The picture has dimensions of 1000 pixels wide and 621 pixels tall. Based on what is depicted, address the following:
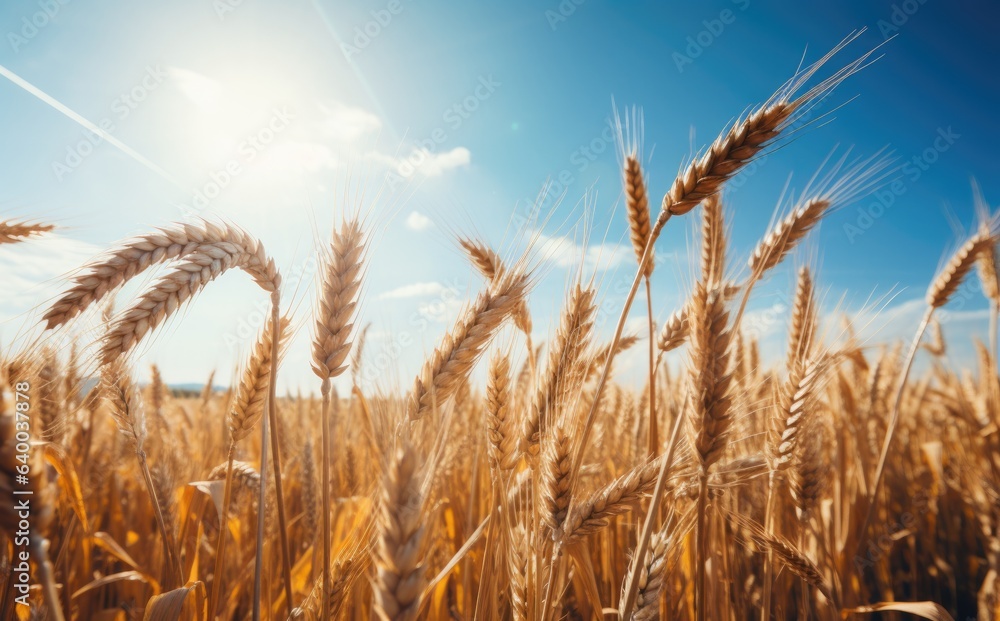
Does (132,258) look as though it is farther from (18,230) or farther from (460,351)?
(18,230)

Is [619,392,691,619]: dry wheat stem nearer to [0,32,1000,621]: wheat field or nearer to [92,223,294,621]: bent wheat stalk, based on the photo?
[0,32,1000,621]: wheat field

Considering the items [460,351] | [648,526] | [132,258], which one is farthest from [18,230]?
[648,526]

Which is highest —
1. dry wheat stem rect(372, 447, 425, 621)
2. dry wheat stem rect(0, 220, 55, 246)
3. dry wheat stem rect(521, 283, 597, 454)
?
dry wheat stem rect(0, 220, 55, 246)

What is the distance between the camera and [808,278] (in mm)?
2629

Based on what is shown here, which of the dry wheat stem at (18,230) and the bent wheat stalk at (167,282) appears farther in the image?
the dry wheat stem at (18,230)

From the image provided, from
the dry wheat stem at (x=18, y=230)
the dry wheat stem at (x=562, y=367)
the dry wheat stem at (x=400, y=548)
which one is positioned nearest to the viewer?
the dry wheat stem at (x=400, y=548)

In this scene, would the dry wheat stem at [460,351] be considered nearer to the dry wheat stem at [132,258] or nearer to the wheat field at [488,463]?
the wheat field at [488,463]

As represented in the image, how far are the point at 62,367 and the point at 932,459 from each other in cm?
510

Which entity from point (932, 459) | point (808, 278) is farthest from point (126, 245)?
point (932, 459)

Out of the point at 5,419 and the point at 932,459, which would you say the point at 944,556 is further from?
the point at 5,419

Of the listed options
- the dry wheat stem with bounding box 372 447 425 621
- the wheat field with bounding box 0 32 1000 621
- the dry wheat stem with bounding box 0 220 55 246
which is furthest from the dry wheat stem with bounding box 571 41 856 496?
the dry wheat stem with bounding box 0 220 55 246

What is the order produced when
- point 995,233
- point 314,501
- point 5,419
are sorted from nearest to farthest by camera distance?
point 5,419 < point 314,501 < point 995,233

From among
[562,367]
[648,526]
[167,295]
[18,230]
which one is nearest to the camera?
[648,526]

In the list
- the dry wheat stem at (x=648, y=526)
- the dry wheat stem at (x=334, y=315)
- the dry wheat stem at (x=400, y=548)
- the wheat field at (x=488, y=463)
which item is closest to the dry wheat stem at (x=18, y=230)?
the wheat field at (x=488, y=463)
